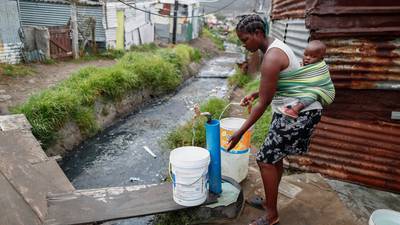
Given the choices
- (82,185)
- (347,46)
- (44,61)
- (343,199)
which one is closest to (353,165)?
(343,199)

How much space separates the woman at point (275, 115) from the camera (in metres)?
2.69

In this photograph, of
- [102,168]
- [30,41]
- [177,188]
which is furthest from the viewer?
[30,41]

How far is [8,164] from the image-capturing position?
4.54 metres

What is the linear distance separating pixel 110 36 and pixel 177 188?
49.1ft

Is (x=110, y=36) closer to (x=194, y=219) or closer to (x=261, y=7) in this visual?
(x=261, y=7)

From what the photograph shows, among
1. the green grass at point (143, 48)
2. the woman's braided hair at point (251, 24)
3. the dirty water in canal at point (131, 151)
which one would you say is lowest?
the dirty water in canal at point (131, 151)

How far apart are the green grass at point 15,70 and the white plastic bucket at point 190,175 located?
9.18m

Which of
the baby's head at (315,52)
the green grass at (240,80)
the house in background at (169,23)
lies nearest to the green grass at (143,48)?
the house in background at (169,23)

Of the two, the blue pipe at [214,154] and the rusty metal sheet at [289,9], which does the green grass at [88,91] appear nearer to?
the blue pipe at [214,154]

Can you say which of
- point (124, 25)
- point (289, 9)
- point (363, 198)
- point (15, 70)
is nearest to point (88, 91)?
point (15, 70)

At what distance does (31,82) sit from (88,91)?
2.89 metres

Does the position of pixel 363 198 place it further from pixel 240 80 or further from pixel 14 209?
pixel 240 80

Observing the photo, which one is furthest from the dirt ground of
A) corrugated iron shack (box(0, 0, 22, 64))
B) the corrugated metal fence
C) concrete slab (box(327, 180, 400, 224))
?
concrete slab (box(327, 180, 400, 224))

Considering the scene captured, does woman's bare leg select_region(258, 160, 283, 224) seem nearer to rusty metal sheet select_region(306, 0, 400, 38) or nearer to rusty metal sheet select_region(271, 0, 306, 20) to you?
rusty metal sheet select_region(306, 0, 400, 38)
